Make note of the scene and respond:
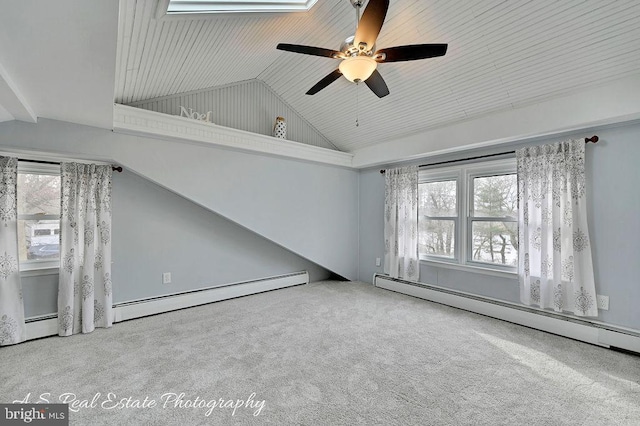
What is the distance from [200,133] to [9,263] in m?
2.08

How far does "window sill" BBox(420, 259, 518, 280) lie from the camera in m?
3.22

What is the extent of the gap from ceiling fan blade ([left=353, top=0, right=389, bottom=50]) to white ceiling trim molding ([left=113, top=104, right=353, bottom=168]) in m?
2.07

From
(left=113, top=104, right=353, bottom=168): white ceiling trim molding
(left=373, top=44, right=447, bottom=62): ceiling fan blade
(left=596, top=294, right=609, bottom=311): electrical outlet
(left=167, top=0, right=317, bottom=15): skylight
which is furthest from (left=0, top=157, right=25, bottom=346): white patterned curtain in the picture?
(left=596, top=294, right=609, bottom=311): electrical outlet

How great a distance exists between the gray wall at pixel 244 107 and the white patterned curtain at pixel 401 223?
60.2 inches

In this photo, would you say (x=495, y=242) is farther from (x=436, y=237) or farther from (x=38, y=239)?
(x=38, y=239)

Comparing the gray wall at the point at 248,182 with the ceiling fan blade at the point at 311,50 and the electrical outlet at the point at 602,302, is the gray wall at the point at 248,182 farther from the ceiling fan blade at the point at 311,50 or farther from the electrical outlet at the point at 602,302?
the electrical outlet at the point at 602,302

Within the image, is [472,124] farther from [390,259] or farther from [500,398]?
[500,398]

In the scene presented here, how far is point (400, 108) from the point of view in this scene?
353cm

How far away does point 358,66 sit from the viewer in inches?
76.4

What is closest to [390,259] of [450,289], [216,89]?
[450,289]

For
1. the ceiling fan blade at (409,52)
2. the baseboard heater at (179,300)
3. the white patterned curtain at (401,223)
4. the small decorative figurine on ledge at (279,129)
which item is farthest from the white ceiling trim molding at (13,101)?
the white patterned curtain at (401,223)

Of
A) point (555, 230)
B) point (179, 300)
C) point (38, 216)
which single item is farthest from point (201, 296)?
point (555, 230)

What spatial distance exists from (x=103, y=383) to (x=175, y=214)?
1940 millimetres

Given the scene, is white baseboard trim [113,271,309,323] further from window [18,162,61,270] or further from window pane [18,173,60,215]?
window pane [18,173,60,215]
